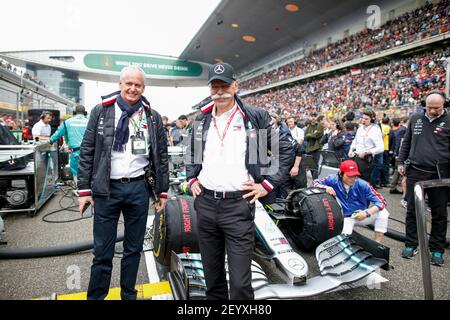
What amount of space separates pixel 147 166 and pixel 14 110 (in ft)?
32.6

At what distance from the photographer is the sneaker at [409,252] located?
3295mm

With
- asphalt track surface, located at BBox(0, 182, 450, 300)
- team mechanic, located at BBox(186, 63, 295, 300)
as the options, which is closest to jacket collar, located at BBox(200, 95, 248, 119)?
team mechanic, located at BBox(186, 63, 295, 300)

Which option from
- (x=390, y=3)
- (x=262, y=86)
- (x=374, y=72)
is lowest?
(x=374, y=72)

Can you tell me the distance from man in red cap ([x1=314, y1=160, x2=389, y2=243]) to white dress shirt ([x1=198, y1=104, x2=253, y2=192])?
5.86ft

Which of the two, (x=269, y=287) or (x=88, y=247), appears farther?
(x=88, y=247)

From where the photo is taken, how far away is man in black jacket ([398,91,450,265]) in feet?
10.5

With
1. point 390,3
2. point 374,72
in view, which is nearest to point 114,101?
point 374,72

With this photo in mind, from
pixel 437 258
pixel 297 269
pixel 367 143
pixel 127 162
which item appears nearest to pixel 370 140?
pixel 367 143

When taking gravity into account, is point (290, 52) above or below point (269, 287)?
above

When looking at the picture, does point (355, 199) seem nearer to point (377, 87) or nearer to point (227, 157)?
point (227, 157)

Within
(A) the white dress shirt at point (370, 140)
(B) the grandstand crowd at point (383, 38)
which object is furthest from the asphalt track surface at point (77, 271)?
(B) the grandstand crowd at point (383, 38)

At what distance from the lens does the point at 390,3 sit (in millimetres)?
19953

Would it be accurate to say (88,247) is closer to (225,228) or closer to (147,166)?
(147,166)

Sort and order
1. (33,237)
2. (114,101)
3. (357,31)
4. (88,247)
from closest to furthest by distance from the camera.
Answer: (114,101) < (88,247) < (33,237) < (357,31)
